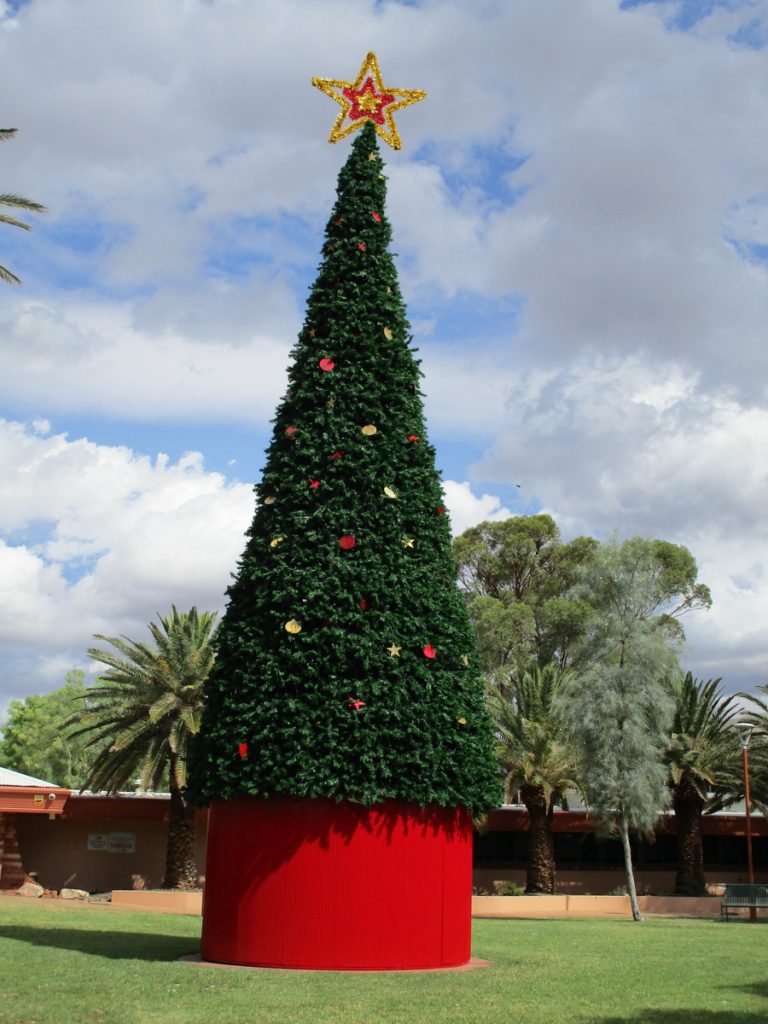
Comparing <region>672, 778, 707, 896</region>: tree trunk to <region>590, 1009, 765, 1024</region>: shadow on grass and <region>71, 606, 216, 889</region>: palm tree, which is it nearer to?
<region>71, 606, 216, 889</region>: palm tree

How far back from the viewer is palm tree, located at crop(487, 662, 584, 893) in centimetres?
3612

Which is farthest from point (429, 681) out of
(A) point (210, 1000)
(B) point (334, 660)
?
(A) point (210, 1000)

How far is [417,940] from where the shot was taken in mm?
13656

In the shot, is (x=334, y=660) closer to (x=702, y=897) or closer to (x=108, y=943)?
(x=108, y=943)

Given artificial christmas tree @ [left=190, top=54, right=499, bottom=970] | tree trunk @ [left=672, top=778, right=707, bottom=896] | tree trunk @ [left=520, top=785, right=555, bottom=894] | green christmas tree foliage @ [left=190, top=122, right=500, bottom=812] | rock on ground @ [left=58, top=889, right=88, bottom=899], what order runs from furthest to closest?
1. tree trunk @ [left=672, top=778, right=707, bottom=896]
2. tree trunk @ [left=520, top=785, right=555, bottom=894]
3. rock on ground @ [left=58, top=889, right=88, bottom=899]
4. green christmas tree foliage @ [left=190, top=122, right=500, bottom=812]
5. artificial christmas tree @ [left=190, top=54, right=499, bottom=970]

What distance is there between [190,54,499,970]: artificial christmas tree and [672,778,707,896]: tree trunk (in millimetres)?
26419

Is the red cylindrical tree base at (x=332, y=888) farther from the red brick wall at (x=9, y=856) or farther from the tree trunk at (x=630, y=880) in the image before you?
the red brick wall at (x=9, y=856)

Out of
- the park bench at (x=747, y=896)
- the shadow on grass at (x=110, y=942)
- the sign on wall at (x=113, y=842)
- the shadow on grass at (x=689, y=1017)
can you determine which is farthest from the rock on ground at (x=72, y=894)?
the shadow on grass at (x=689, y=1017)

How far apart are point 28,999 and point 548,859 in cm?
2878

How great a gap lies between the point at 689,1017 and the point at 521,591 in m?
42.0

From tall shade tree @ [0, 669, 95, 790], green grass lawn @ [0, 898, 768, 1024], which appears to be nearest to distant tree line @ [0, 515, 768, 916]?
green grass lawn @ [0, 898, 768, 1024]

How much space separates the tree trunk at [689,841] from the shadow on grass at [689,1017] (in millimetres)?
28838

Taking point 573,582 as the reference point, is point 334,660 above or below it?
below

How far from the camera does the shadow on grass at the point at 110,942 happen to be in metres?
15.2
